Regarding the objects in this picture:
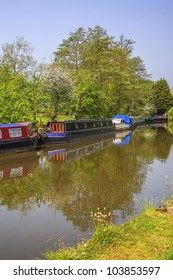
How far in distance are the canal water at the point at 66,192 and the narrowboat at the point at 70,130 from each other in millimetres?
4103

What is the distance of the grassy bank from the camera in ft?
17.4

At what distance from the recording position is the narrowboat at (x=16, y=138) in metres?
19.2

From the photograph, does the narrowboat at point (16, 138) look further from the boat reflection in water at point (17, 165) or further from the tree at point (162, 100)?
the tree at point (162, 100)

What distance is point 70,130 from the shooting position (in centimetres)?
2653

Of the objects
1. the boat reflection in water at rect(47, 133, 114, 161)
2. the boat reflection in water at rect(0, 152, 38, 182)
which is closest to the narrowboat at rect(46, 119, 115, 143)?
the boat reflection in water at rect(47, 133, 114, 161)

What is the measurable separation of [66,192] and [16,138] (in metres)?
9.24

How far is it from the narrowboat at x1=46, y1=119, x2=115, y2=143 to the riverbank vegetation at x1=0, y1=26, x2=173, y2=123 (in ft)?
6.87

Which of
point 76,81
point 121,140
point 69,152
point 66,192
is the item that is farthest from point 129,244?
point 76,81

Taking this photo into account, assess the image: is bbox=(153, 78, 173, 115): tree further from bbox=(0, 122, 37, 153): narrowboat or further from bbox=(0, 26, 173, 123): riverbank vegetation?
bbox=(0, 122, 37, 153): narrowboat

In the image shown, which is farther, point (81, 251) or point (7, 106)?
point (7, 106)

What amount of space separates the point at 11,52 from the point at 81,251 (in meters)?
32.2
